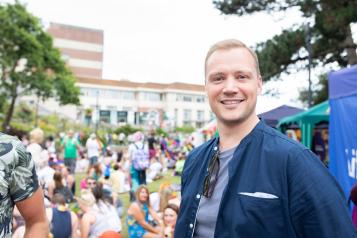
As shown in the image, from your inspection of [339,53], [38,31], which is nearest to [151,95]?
[38,31]

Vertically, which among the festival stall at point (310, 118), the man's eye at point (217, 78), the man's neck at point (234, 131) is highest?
the festival stall at point (310, 118)

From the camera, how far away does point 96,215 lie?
5.46m

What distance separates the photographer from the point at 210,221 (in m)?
1.57

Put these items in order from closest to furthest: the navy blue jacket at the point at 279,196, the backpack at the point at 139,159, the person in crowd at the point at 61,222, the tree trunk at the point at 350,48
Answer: the navy blue jacket at the point at 279,196, the person in crowd at the point at 61,222, the backpack at the point at 139,159, the tree trunk at the point at 350,48

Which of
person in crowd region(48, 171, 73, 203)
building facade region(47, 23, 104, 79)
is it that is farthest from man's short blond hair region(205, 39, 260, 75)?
building facade region(47, 23, 104, 79)

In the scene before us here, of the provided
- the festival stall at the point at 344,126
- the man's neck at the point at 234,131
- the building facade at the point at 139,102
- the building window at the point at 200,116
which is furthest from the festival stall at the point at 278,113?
the building window at the point at 200,116

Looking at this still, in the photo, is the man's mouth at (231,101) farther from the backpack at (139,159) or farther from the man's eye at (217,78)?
the backpack at (139,159)

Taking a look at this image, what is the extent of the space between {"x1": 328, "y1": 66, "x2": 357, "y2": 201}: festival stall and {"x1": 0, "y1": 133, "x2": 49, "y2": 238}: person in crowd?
314 centimetres

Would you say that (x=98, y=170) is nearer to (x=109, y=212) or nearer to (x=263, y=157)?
(x=109, y=212)

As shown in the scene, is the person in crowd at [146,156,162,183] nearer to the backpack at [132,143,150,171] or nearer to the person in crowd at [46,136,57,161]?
the person in crowd at [46,136,57,161]

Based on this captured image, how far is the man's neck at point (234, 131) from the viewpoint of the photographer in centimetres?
162

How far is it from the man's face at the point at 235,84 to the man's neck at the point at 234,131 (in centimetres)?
2

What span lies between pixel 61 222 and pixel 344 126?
3.37 metres

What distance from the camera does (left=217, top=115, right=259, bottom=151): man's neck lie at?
162 centimetres
